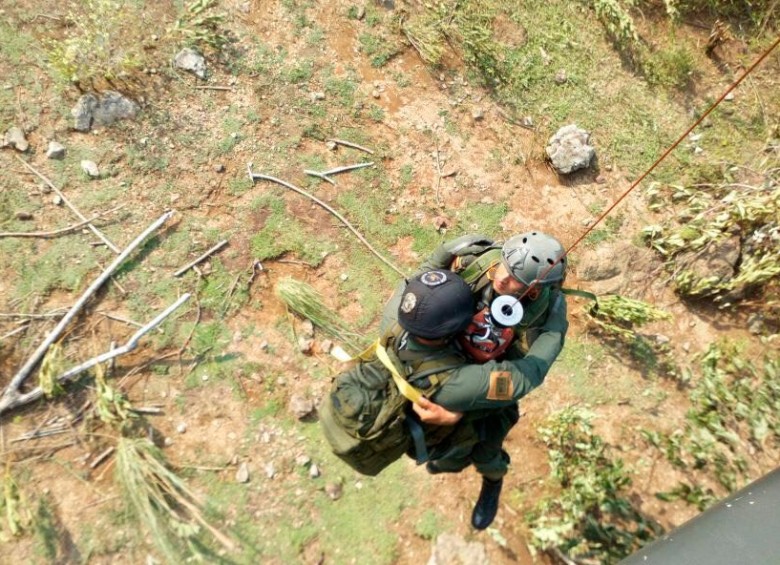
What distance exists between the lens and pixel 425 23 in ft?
19.1

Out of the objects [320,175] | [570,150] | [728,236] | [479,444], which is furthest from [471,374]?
[728,236]

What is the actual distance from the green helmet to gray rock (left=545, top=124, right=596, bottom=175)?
2.84 metres

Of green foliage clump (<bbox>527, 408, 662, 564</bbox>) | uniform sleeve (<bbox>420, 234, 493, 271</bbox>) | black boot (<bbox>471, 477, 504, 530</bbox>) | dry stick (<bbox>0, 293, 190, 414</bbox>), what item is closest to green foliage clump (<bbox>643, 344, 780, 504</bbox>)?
green foliage clump (<bbox>527, 408, 662, 564</bbox>)

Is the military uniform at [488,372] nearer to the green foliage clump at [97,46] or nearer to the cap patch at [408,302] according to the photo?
the cap patch at [408,302]

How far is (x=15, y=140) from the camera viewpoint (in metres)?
4.59

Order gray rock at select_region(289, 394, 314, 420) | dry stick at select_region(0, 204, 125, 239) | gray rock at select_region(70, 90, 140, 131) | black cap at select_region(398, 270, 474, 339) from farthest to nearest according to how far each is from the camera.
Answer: gray rock at select_region(70, 90, 140, 131) → dry stick at select_region(0, 204, 125, 239) → gray rock at select_region(289, 394, 314, 420) → black cap at select_region(398, 270, 474, 339)

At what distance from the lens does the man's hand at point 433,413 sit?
102 inches

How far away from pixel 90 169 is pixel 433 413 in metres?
3.84

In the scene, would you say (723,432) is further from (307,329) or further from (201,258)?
(201,258)

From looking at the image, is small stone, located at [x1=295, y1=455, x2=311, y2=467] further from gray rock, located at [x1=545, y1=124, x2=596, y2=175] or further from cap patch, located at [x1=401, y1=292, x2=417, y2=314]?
Answer: gray rock, located at [x1=545, y1=124, x2=596, y2=175]

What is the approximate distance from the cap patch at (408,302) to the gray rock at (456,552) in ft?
7.55

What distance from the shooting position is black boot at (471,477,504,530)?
3.79m

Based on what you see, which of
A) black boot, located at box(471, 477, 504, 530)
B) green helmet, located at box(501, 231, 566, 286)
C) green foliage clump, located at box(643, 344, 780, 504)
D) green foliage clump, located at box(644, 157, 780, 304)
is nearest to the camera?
green helmet, located at box(501, 231, 566, 286)

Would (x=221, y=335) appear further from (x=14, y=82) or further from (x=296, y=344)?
(x=14, y=82)
